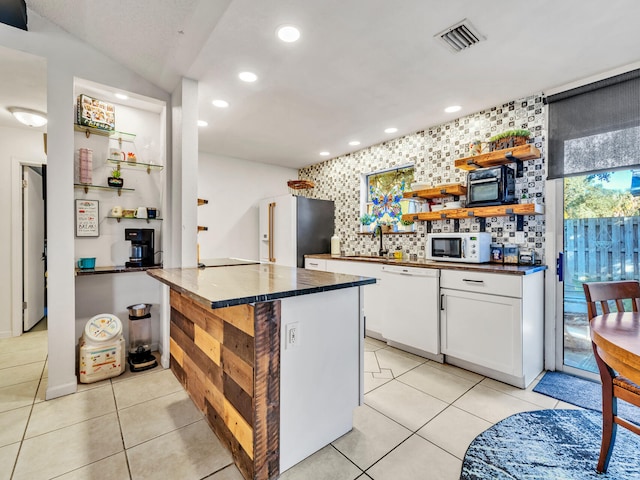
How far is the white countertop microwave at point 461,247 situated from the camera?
9.61 feet

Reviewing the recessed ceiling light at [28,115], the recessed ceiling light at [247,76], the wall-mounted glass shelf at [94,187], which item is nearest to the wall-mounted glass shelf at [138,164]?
the wall-mounted glass shelf at [94,187]

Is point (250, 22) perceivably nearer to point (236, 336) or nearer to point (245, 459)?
point (236, 336)

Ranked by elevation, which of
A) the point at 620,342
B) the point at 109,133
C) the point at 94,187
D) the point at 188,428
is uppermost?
the point at 109,133

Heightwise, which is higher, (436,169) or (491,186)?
(436,169)

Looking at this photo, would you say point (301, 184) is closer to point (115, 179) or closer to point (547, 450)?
point (115, 179)

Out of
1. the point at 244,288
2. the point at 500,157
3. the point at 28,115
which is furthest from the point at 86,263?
the point at 500,157

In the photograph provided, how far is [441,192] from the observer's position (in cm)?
333

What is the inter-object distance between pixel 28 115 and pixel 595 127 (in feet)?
17.8

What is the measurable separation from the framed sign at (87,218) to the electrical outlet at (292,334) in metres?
2.50

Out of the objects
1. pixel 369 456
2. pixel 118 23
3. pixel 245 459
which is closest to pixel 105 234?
pixel 118 23

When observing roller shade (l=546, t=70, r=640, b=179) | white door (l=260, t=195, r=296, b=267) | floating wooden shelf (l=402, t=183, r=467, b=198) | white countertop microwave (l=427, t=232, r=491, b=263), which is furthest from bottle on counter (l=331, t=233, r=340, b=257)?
roller shade (l=546, t=70, r=640, b=179)

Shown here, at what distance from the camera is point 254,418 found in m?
1.40

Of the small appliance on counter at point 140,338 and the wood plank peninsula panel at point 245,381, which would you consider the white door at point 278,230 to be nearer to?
the small appliance on counter at point 140,338

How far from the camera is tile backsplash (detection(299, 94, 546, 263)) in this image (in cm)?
286
